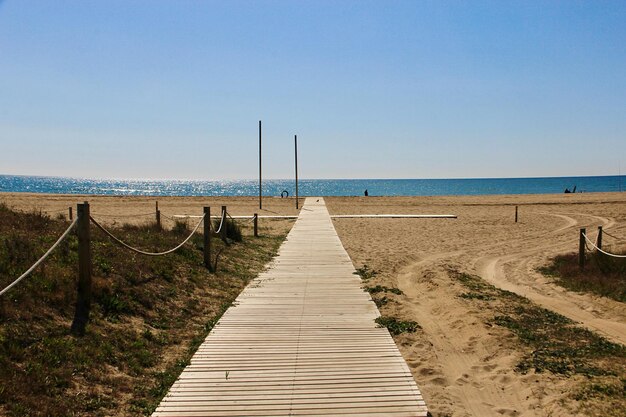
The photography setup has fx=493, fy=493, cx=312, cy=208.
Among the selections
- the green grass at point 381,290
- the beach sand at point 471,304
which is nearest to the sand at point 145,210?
the beach sand at point 471,304

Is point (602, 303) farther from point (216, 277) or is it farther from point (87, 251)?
point (87, 251)

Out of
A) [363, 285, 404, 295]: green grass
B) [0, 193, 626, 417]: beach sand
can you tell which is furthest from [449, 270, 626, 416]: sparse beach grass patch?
[363, 285, 404, 295]: green grass

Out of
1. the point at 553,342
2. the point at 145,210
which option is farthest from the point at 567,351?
the point at 145,210

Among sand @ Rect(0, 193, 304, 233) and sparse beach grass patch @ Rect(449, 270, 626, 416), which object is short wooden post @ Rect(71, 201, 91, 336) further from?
sand @ Rect(0, 193, 304, 233)

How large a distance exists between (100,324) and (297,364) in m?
2.44

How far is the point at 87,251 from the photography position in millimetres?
6035

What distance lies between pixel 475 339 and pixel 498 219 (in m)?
20.7

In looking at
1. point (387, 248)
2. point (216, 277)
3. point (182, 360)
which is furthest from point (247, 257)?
point (182, 360)

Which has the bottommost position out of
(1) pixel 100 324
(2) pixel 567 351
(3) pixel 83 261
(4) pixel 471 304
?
(4) pixel 471 304

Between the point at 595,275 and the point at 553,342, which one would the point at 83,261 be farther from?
the point at 595,275

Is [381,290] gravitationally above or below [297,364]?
below

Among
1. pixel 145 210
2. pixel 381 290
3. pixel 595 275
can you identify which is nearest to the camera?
pixel 381 290

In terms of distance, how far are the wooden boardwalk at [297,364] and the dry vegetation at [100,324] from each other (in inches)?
15.3

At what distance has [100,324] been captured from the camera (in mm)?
5738
